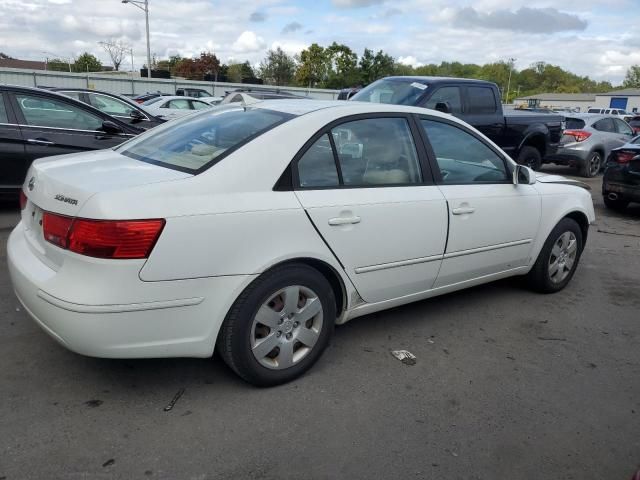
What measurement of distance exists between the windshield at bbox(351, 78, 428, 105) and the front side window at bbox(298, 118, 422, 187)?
5109 millimetres

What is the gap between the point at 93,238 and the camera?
8.20 feet

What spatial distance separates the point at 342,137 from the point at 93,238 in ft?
5.15

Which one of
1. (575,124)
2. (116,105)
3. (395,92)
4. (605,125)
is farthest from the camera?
(605,125)

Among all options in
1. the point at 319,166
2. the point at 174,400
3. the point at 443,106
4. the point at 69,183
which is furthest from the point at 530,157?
the point at 69,183

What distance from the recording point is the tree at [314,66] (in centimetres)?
6706

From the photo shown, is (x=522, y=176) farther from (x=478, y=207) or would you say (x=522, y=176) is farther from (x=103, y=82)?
(x=103, y=82)

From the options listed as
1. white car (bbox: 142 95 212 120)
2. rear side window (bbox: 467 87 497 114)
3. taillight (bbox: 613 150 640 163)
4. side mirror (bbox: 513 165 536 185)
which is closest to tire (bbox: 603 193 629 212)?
taillight (bbox: 613 150 640 163)

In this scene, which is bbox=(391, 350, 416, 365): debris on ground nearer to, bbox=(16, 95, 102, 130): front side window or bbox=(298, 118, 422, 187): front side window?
bbox=(298, 118, 422, 187): front side window

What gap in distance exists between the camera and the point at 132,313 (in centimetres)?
256

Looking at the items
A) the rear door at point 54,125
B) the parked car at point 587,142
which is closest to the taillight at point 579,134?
the parked car at point 587,142

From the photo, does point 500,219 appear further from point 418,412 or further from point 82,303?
point 82,303

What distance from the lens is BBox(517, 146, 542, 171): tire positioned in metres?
10.8

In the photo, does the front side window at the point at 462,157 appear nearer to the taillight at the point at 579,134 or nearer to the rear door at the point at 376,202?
the rear door at the point at 376,202

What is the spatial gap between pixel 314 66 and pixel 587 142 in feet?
189
